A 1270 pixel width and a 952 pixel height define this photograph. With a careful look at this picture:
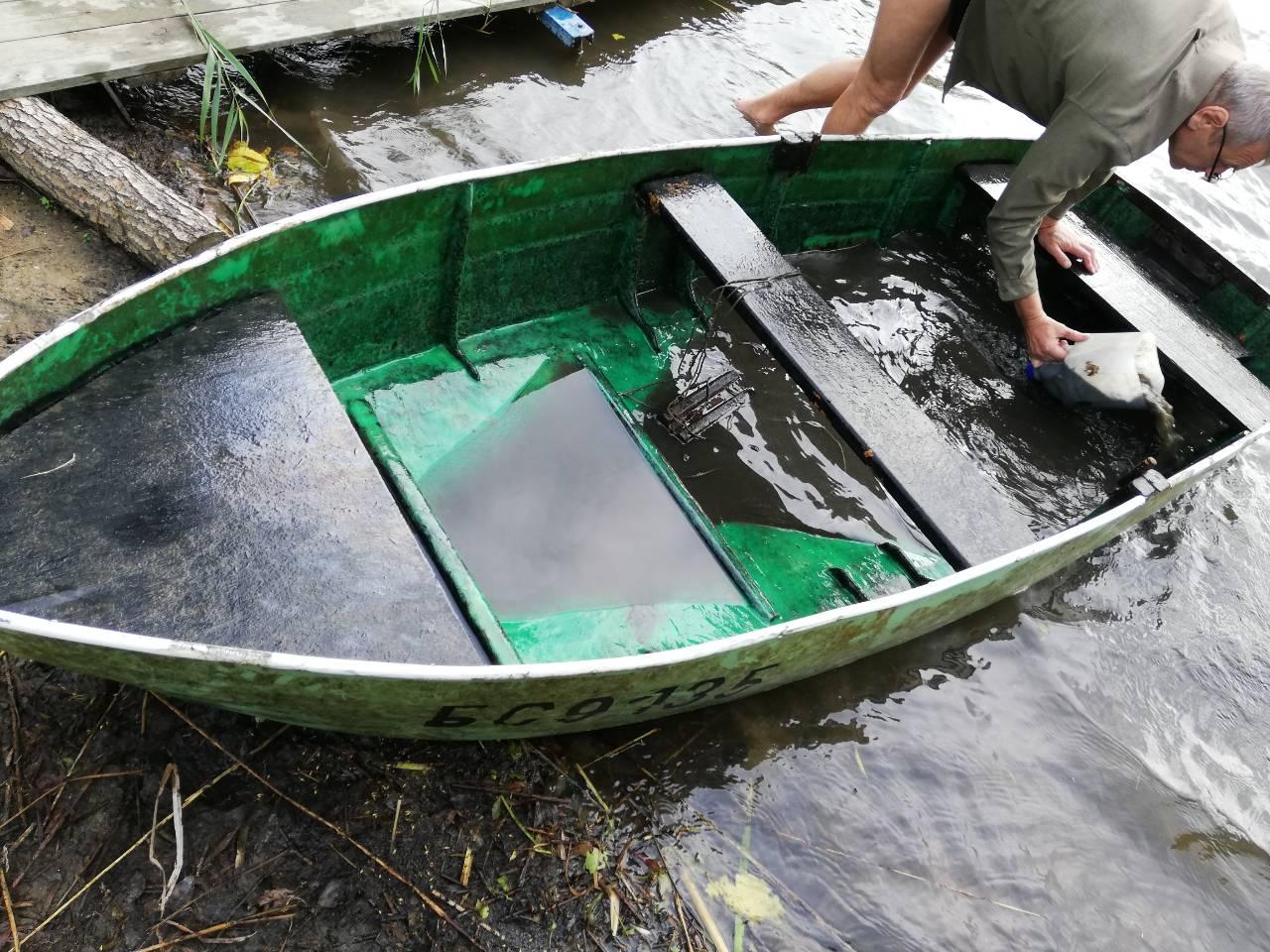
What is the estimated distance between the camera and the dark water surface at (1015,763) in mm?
3020

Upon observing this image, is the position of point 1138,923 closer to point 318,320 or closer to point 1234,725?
point 1234,725

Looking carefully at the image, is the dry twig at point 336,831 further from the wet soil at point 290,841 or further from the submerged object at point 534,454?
the submerged object at point 534,454

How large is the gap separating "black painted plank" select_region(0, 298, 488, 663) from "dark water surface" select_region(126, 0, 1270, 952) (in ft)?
3.73

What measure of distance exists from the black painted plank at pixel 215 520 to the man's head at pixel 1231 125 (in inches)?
118

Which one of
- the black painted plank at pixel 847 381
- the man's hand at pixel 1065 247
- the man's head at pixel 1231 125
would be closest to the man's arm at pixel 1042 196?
the man's hand at pixel 1065 247

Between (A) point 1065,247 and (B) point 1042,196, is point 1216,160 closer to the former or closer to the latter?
(B) point 1042,196

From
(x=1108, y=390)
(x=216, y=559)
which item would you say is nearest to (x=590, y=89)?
(x=1108, y=390)

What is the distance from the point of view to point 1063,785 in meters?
3.44

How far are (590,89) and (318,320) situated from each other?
11.7ft

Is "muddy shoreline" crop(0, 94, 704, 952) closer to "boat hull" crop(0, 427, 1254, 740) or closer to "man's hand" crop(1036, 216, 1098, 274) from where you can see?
"boat hull" crop(0, 427, 1254, 740)

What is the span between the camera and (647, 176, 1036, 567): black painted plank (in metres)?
2.91

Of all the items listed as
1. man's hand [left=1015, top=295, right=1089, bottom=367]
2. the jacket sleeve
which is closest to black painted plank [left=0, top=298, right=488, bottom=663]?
the jacket sleeve

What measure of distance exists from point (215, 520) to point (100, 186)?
240 centimetres

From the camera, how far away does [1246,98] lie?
9.63 ft
